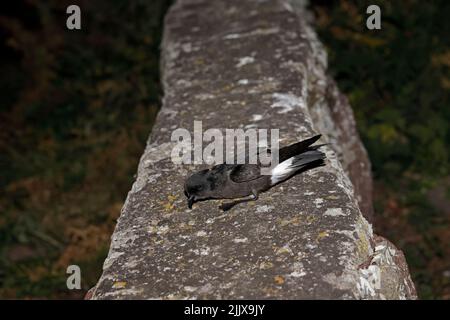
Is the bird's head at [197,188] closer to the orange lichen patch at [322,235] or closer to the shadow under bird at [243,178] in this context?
the shadow under bird at [243,178]

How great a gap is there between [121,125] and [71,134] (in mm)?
681

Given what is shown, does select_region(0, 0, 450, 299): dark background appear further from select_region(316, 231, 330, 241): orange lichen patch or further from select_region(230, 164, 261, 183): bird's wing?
select_region(316, 231, 330, 241): orange lichen patch

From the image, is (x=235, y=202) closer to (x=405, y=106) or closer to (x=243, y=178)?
(x=243, y=178)

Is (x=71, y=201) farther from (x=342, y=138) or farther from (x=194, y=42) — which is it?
(x=342, y=138)

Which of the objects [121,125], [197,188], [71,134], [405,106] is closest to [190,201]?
[197,188]

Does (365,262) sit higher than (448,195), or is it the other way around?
(365,262)

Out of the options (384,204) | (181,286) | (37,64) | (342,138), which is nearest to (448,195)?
(384,204)

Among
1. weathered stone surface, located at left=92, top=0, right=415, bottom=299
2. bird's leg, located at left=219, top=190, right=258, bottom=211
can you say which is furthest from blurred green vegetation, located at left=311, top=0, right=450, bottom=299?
bird's leg, located at left=219, top=190, right=258, bottom=211

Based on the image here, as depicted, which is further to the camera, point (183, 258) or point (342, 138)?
point (342, 138)

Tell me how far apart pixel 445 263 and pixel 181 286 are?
3385mm

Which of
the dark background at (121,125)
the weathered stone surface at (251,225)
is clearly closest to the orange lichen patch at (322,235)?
the weathered stone surface at (251,225)

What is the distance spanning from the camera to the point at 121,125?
726 cm

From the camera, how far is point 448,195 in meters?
5.90
